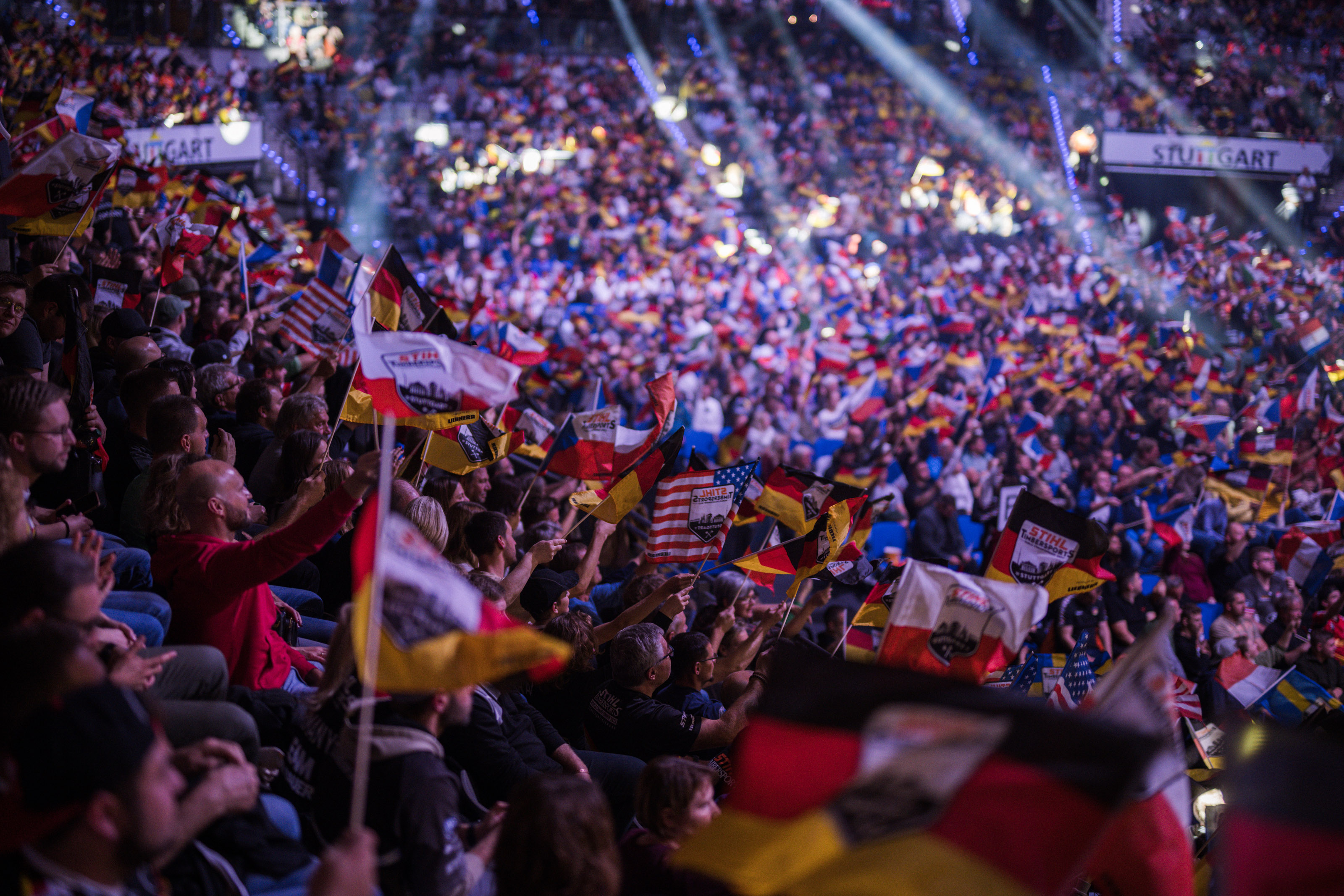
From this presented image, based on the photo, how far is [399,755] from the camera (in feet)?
9.31

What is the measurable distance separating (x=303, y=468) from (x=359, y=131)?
23.8 metres

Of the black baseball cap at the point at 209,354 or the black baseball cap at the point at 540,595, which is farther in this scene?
the black baseball cap at the point at 209,354

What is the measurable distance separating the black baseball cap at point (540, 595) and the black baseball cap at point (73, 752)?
11.3 feet

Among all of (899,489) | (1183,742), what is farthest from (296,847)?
(899,489)

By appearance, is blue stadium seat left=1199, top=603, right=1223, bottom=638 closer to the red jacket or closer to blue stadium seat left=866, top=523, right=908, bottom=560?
blue stadium seat left=866, top=523, right=908, bottom=560

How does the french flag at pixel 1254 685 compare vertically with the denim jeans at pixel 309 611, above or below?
below

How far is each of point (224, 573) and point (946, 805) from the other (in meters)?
2.60

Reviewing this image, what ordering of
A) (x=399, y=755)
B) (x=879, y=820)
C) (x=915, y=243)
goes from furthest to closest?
(x=915, y=243)
(x=399, y=755)
(x=879, y=820)

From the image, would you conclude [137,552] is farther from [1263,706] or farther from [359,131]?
[359,131]

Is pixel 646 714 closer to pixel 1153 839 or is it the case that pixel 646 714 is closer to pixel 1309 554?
pixel 1153 839

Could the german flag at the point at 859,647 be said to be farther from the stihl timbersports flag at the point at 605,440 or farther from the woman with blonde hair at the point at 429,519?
the stihl timbersports flag at the point at 605,440

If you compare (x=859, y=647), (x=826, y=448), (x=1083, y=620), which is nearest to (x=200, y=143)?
(x=826, y=448)

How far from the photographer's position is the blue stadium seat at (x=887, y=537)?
1207cm

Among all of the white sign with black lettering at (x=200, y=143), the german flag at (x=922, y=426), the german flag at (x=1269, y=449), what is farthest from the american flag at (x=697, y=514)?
the white sign with black lettering at (x=200, y=143)
